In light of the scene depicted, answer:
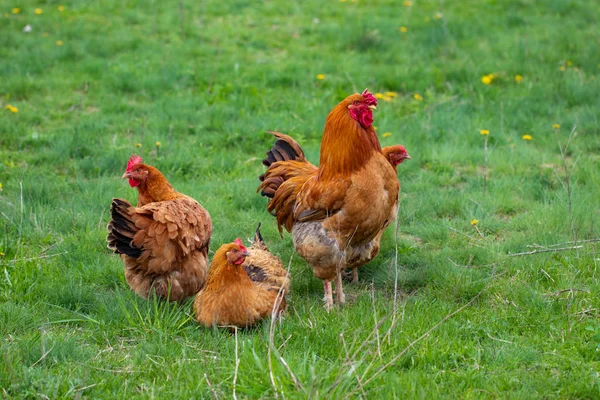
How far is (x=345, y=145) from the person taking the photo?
5.51 metres

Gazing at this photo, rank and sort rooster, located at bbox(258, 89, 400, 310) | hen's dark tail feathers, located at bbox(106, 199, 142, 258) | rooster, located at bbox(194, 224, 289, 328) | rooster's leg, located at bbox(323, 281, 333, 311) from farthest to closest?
rooster's leg, located at bbox(323, 281, 333, 311) → rooster, located at bbox(258, 89, 400, 310) → rooster, located at bbox(194, 224, 289, 328) → hen's dark tail feathers, located at bbox(106, 199, 142, 258)

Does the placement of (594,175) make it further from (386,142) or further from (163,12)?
(163,12)

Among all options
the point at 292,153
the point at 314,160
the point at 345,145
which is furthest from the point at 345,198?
the point at 314,160

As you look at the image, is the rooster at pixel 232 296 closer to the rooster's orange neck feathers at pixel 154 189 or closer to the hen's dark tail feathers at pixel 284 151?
the rooster's orange neck feathers at pixel 154 189

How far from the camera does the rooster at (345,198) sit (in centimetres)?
543

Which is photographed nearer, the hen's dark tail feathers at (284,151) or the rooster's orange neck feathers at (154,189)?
the rooster's orange neck feathers at (154,189)

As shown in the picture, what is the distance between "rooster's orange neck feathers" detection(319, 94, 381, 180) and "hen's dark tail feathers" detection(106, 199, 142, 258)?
1525mm

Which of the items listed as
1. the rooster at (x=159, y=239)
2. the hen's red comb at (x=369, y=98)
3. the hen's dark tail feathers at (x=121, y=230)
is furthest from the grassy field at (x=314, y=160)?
the hen's red comb at (x=369, y=98)

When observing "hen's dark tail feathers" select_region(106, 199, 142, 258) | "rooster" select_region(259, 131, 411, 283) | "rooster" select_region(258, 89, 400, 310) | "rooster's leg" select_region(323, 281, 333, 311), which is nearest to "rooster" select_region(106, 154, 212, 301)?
"hen's dark tail feathers" select_region(106, 199, 142, 258)

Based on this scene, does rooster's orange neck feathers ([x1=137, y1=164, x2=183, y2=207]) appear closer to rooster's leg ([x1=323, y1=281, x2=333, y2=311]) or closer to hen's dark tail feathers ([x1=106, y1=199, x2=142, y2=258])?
hen's dark tail feathers ([x1=106, y1=199, x2=142, y2=258])

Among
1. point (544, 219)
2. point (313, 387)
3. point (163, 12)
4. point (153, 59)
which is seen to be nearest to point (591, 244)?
point (544, 219)

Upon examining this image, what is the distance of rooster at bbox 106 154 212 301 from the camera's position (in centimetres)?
515

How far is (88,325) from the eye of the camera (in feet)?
16.9

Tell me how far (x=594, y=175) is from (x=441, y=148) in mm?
1664
